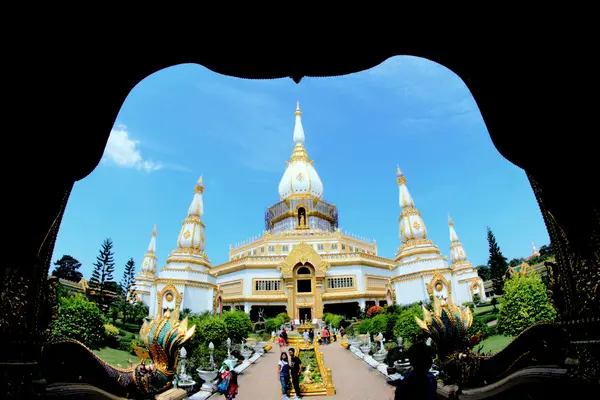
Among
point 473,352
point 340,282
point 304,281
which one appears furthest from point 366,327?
point 473,352

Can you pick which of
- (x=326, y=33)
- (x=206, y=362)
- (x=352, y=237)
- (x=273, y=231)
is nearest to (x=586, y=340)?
(x=326, y=33)

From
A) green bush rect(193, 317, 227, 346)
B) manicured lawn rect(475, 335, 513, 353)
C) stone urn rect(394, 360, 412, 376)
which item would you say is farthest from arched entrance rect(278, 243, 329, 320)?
stone urn rect(394, 360, 412, 376)

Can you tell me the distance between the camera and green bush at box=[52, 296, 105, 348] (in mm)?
18203

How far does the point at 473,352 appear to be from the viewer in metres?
5.83

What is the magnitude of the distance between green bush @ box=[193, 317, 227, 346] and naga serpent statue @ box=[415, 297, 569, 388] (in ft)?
49.8

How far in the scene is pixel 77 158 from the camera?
3381 millimetres

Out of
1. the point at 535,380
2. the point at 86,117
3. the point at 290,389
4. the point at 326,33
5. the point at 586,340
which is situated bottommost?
the point at 290,389

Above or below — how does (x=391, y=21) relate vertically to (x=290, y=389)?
above

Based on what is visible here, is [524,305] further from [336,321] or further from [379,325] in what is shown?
[336,321]

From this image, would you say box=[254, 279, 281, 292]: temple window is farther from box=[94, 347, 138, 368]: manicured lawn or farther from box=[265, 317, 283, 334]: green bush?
box=[94, 347, 138, 368]: manicured lawn

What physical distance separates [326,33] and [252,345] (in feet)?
65.9

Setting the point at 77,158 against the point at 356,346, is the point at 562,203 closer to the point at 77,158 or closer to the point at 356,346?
the point at 77,158

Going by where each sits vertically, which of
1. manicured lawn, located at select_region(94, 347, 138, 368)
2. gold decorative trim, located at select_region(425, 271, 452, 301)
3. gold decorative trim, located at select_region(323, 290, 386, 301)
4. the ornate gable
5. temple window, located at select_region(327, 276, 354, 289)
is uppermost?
the ornate gable

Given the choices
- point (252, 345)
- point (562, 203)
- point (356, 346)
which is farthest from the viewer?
point (252, 345)
